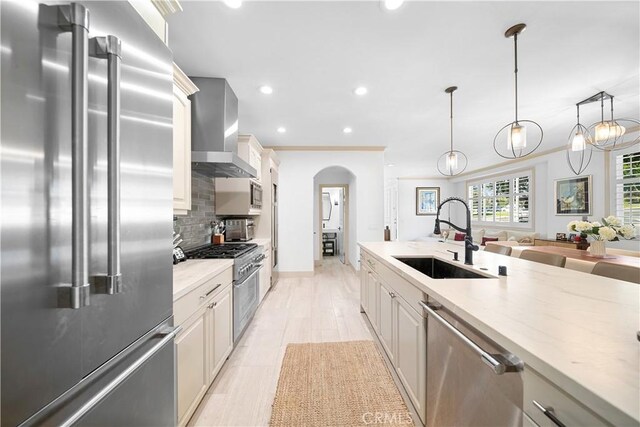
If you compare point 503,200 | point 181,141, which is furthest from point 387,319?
point 503,200

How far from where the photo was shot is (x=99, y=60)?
28.2 inches

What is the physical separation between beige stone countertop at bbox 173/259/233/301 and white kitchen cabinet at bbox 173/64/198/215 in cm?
42

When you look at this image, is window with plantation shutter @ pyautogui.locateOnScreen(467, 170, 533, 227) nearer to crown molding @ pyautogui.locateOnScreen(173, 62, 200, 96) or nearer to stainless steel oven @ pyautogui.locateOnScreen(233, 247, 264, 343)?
stainless steel oven @ pyautogui.locateOnScreen(233, 247, 264, 343)

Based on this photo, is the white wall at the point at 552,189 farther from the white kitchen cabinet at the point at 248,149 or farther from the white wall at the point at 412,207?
the white kitchen cabinet at the point at 248,149

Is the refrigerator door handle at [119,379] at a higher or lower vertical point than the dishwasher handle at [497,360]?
lower

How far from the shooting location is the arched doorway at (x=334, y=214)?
6.00 metres

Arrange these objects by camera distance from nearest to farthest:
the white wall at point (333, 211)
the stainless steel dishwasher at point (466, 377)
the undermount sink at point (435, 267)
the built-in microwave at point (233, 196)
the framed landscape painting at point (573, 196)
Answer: the stainless steel dishwasher at point (466, 377) → the undermount sink at point (435, 267) → the built-in microwave at point (233, 196) → the framed landscape painting at point (573, 196) → the white wall at point (333, 211)

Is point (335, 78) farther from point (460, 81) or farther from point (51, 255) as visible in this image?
point (51, 255)

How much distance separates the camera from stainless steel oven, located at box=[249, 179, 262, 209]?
3.49 meters

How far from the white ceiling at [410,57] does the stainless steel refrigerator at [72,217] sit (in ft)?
4.25

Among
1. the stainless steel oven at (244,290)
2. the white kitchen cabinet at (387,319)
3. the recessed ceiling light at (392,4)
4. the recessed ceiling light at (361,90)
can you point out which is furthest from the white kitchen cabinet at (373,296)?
the recessed ceiling light at (392,4)

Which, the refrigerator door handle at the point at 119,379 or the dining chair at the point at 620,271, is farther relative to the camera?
the dining chair at the point at 620,271

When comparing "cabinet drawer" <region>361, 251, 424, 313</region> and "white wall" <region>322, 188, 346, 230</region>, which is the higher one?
"white wall" <region>322, 188, 346, 230</region>

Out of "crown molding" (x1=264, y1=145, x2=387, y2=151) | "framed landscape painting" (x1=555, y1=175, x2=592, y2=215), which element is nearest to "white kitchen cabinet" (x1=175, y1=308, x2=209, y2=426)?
"crown molding" (x1=264, y1=145, x2=387, y2=151)
